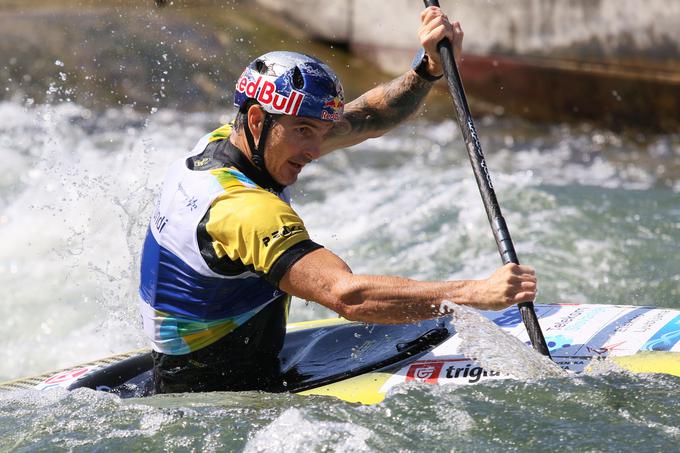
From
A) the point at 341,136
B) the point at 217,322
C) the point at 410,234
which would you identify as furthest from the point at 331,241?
the point at 217,322

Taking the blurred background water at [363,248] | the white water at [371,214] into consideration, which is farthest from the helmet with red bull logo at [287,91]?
the white water at [371,214]

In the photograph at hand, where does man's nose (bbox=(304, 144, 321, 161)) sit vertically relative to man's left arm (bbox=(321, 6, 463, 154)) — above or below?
below

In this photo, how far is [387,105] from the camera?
457 cm

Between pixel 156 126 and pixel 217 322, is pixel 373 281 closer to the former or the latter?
pixel 217 322

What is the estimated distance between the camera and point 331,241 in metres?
7.12

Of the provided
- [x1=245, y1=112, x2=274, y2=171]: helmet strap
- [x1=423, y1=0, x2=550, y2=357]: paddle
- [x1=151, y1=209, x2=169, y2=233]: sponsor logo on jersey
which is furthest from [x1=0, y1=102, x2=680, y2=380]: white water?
[x1=423, y1=0, x2=550, y2=357]: paddle

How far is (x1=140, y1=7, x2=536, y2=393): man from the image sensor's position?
3246 millimetres

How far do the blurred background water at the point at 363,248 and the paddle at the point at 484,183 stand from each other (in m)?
0.21

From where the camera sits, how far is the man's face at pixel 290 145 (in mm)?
3555

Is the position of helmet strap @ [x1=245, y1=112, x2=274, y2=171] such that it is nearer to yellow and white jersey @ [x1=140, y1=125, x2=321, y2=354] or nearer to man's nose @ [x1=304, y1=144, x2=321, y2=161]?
yellow and white jersey @ [x1=140, y1=125, x2=321, y2=354]

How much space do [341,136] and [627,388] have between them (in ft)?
5.45

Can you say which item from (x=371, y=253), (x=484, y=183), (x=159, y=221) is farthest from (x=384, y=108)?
(x=371, y=253)

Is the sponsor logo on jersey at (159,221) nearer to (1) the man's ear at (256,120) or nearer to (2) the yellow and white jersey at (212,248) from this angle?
(2) the yellow and white jersey at (212,248)

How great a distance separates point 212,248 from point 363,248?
3.63 meters
